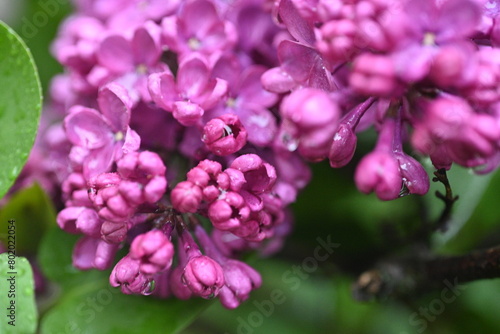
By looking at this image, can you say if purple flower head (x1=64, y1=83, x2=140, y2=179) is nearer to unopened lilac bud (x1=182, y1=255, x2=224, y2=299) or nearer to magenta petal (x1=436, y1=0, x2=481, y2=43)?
unopened lilac bud (x1=182, y1=255, x2=224, y2=299)

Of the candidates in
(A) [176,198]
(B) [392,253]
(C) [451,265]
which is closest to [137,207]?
(A) [176,198]

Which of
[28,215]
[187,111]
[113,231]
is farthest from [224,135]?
[28,215]

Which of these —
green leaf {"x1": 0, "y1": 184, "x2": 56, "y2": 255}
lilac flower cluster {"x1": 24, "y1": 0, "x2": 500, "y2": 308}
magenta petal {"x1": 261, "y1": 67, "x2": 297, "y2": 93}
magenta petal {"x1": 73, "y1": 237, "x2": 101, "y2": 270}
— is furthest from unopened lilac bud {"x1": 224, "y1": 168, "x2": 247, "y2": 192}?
green leaf {"x1": 0, "y1": 184, "x2": 56, "y2": 255}

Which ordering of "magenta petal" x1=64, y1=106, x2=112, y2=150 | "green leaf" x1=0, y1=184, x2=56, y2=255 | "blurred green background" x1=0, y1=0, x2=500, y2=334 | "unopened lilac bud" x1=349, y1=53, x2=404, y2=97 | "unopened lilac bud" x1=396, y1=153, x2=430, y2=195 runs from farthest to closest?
1. "blurred green background" x1=0, y1=0, x2=500, y2=334
2. "green leaf" x1=0, y1=184, x2=56, y2=255
3. "magenta petal" x1=64, y1=106, x2=112, y2=150
4. "unopened lilac bud" x1=396, y1=153, x2=430, y2=195
5. "unopened lilac bud" x1=349, y1=53, x2=404, y2=97

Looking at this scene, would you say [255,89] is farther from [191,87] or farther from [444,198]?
[444,198]

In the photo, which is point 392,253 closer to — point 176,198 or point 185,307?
point 185,307

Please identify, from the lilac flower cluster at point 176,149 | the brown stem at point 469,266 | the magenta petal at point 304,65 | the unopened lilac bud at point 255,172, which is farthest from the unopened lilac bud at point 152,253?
the brown stem at point 469,266
